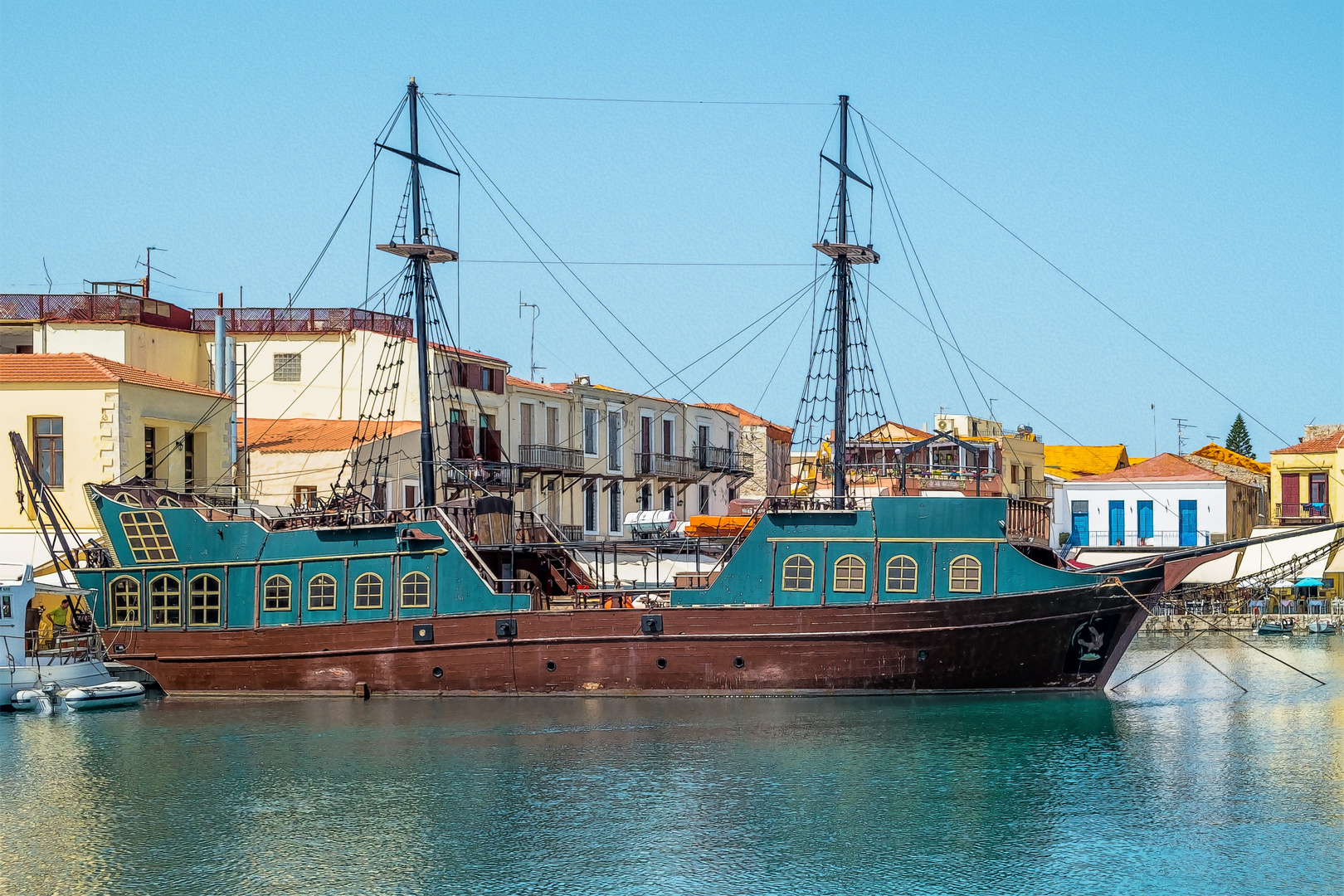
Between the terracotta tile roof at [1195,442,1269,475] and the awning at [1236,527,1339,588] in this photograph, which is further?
the terracotta tile roof at [1195,442,1269,475]

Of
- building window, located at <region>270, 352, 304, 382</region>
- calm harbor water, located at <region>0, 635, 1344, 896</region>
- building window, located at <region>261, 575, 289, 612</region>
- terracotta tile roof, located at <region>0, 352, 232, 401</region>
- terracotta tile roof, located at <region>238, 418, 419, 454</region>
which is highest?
building window, located at <region>270, 352, 304, 382</region>

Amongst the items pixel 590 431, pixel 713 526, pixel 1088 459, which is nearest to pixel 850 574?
pixel 713 526

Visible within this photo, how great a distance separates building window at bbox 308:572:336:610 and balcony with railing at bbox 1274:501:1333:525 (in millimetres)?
36232

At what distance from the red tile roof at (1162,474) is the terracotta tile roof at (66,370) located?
36508 millimetres

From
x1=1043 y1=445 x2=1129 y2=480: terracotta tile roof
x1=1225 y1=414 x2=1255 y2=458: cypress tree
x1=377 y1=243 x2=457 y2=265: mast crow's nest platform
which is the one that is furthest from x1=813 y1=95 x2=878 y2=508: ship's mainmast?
x1=1225 y1=414 x2=1255 y2=458: cypress tree

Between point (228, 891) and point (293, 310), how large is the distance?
1201 inches

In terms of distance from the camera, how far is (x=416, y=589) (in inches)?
1089

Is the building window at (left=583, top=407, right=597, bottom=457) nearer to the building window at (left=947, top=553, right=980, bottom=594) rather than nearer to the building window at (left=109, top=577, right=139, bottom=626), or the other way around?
the building window at (left=109, top=577, right=139, bottom=626)

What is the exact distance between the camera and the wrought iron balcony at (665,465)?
4809cm

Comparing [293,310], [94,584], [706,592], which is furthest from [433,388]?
[706,592]

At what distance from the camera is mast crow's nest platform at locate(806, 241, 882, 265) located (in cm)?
2995

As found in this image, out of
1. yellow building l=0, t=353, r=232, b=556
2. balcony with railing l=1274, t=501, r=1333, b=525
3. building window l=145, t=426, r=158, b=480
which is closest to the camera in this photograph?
yellow building l=0, t=353, r=232, b=556

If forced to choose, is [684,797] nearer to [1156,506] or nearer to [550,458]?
[550,458]

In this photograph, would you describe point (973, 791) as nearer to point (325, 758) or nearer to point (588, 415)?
point (325, 758)
